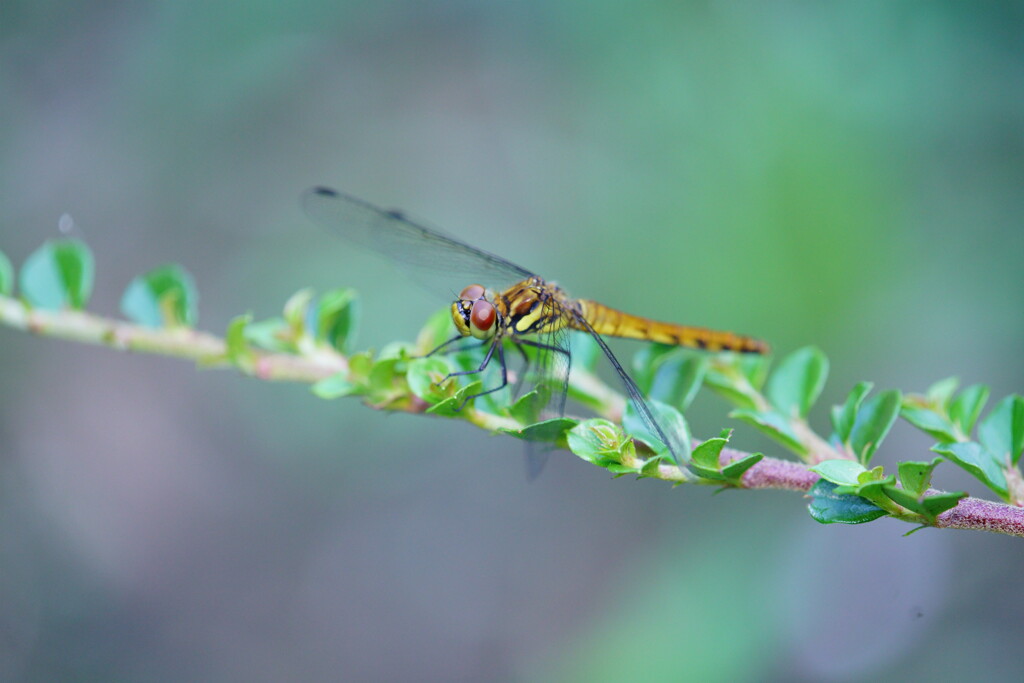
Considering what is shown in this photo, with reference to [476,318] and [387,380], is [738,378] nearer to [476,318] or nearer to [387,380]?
[476,318]

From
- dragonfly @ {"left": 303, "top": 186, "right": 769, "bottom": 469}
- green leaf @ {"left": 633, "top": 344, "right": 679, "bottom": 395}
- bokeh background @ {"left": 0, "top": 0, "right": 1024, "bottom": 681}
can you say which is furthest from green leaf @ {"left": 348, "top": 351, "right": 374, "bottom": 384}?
bokeh background @ {"left": 0, "top": 0, "right": 1024, "bottom": 681}

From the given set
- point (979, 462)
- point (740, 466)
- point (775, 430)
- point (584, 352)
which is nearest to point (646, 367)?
point (584, 352)

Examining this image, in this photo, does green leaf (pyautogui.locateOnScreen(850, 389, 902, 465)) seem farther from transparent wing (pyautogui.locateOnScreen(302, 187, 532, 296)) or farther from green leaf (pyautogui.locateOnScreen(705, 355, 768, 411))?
transparent wing (pyautogui.locateOnScreen(302, 187, 532, 296))

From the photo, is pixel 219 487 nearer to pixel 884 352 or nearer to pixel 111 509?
pixel 111 509

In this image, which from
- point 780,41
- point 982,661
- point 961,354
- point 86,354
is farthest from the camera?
point 86,354

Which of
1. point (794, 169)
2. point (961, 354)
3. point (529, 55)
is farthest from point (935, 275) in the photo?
point (529, 55)

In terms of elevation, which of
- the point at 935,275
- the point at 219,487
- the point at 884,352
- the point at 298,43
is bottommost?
the point at 219,487

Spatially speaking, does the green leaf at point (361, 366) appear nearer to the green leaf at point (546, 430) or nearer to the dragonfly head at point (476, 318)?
the green leaf at point (546, 430)
